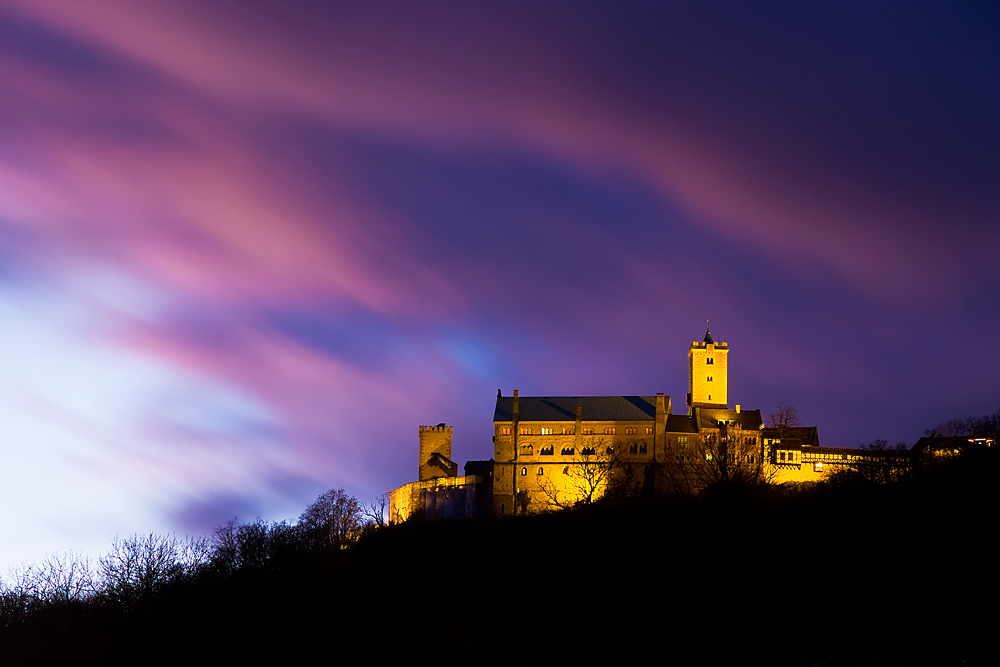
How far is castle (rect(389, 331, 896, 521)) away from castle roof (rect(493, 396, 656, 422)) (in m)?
0.10

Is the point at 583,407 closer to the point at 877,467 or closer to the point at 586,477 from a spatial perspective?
the point at 586,477

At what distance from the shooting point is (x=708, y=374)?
11131 cm

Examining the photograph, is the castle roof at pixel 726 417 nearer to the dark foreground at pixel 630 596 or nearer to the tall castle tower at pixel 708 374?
the tall castle tower at pixel 708 374

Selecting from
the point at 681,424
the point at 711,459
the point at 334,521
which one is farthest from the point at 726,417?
the point at 334,521

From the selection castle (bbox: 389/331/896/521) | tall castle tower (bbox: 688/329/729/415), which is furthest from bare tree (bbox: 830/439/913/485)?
tall castle tower (bbox: 688/329/729/415)

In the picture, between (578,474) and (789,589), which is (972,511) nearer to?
(789,589)

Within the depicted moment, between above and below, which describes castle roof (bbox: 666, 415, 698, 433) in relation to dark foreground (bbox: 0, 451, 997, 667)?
above

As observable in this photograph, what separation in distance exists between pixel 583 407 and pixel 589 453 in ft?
19.3

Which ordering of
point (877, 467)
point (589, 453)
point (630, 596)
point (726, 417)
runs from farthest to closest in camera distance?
point (726, 417) < point (589, 453) < point (877, 467) < point (630, 596)

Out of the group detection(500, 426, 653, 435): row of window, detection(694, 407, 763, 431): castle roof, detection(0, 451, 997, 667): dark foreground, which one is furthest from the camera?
detection(500, 426, 653, 435): row of window

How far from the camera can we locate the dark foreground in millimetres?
51750

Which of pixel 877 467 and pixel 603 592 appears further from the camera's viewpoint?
pixel 877 467

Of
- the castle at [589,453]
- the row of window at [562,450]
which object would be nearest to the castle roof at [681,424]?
the castle at [589,453]

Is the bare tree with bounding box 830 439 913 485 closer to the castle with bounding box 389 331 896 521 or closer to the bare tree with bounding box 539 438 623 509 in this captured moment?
the castle with bounding box 389 331 896 521
